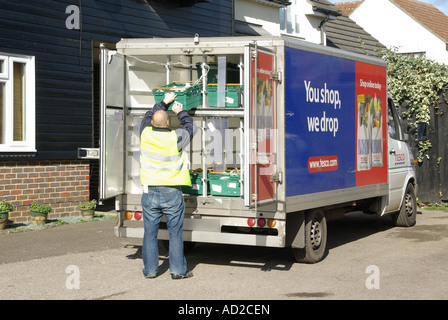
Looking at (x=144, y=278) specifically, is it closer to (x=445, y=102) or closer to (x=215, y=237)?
(x=215, y=237)

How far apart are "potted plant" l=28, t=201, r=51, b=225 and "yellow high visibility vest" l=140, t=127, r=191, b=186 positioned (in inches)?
187

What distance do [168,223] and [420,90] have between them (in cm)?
917

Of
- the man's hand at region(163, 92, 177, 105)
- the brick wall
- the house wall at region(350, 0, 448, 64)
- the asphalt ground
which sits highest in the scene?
the house wall at region(350, 0, 448, 64)

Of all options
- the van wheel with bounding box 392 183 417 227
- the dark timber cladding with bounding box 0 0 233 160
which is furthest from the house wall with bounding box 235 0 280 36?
the van wheel with bounding box 392 183 417 227

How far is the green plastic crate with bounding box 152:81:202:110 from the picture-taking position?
28.2 feet

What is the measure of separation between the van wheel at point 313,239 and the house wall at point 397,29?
74.3 feet

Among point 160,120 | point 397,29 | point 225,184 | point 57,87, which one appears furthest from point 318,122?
point 397,29

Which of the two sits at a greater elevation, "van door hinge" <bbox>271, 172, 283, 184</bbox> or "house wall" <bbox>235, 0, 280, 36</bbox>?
"house wall" <bbox>235, 0, 280, 36</bbox>

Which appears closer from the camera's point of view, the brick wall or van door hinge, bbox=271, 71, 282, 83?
van door hinge, bbox=271, 71, 282, 83

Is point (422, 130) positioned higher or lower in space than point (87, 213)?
higher

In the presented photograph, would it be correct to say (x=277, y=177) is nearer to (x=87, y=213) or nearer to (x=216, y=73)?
(x=216, y=73)

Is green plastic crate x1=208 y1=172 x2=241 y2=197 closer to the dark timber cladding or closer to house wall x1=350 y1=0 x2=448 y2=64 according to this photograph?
the dark timber cladding

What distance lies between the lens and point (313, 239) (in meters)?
9.00

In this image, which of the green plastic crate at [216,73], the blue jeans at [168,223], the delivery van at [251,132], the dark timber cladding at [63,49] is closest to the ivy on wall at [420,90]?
the delivery van at [251,132]
